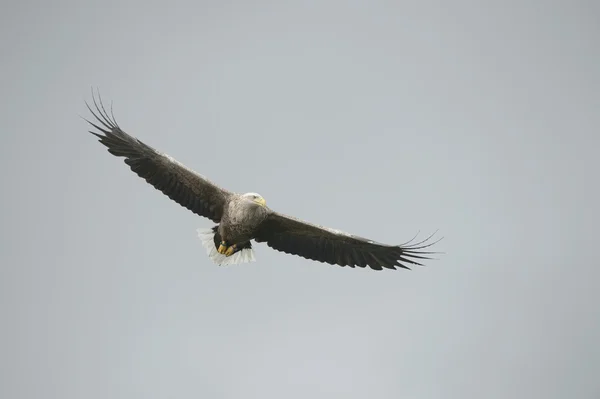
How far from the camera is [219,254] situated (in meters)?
14.4

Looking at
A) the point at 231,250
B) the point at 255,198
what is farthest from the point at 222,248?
the point at 255,198

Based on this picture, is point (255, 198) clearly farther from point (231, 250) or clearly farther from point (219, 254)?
point (219, 254)

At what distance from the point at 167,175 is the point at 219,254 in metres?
1.68

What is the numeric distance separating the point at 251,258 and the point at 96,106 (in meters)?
3.44

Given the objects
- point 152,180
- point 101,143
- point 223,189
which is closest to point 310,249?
point 223,189

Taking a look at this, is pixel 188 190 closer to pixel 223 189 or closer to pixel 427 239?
pixel 223 189

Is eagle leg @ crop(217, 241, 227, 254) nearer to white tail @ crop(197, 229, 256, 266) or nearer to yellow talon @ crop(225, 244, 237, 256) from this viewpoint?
yellow talon @ crop(225, 244, 237, 256)

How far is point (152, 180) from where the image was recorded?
13.4 metres

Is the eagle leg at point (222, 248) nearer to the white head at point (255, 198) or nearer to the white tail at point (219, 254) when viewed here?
the white tail at point (219, 254)

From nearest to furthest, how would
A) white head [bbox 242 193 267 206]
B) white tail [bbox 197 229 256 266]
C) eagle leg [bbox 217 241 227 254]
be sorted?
white head [bbox 242 193 267 206]
eagle leg [bbox 217 241 227 254]
white tail [bbox 197 229 256 266]

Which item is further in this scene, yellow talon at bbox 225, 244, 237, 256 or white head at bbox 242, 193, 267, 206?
yellow talon at bbox 225, 244, 237, 256

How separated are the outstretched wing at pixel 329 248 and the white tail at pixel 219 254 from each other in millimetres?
841

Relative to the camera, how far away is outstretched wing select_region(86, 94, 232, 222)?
520 inches

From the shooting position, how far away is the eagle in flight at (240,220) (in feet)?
43.1
